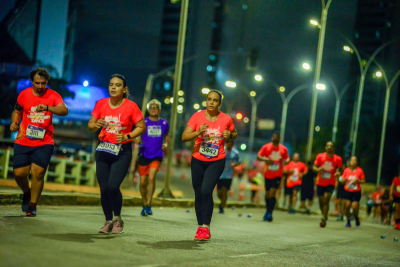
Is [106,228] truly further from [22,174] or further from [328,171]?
[328,171]

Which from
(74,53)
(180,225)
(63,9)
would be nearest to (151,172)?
(180,225)

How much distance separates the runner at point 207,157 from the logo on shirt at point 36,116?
2004mm

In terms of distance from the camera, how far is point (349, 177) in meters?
14.7

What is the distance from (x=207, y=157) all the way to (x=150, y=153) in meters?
3.47

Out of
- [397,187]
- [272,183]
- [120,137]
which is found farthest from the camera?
[397,187]

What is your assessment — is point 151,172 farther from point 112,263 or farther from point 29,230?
point 112,263

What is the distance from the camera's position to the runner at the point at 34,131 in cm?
787

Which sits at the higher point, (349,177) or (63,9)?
(63,9)

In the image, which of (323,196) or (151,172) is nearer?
(151,172)

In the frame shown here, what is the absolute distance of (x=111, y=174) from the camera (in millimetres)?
6965

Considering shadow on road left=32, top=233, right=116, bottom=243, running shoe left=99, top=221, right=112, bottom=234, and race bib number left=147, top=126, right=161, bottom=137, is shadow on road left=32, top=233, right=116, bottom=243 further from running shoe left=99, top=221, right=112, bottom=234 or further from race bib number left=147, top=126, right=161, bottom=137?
race bib number left=147, top=126, right=161, bottom=137

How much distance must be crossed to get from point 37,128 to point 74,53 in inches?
3669

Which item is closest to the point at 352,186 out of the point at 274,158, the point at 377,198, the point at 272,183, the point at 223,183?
the point at 272,183

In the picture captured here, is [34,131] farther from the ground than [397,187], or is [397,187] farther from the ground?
[34,131]
